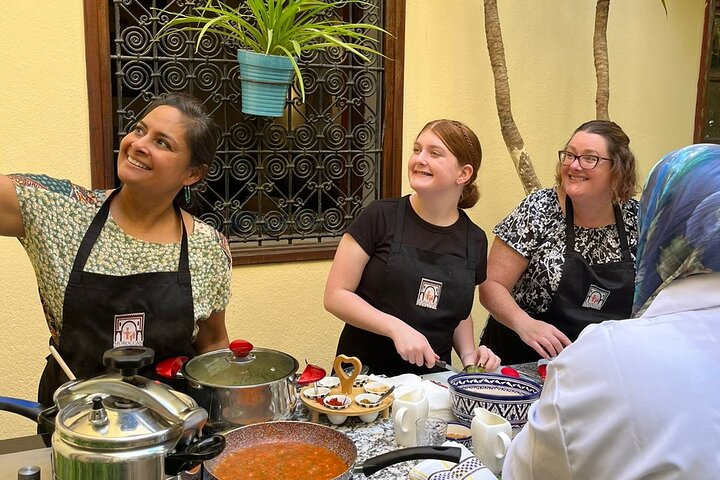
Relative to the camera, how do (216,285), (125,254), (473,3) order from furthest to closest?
(473,3) < (216,285) < (125,254)

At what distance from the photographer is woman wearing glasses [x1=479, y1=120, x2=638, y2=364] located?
97.0 inches

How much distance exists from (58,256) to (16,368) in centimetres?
153

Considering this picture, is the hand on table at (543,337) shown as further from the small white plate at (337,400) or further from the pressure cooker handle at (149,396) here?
the pressure cooker handle at (149,396)

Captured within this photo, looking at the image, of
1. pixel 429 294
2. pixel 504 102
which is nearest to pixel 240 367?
pixel 429 294

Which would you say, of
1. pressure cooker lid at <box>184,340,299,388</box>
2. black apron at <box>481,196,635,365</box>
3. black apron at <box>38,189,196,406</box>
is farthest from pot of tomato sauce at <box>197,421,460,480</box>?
black apron at <box>481,196,635,365</box>

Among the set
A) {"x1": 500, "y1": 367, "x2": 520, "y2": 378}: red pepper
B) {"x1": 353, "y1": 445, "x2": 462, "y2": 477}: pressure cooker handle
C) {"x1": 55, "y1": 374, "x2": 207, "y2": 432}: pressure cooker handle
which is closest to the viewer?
{"x1": 55, "y1": 374, "x2": 207, "y2": 432}: pressure cooker handle

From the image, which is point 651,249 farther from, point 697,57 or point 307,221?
point 697,57

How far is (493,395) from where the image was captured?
5.55ft

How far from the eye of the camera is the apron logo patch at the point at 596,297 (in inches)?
97.1

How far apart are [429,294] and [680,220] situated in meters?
1.24

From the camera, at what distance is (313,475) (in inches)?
53.7

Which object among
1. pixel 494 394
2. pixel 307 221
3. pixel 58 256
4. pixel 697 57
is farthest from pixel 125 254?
pixel 697 57

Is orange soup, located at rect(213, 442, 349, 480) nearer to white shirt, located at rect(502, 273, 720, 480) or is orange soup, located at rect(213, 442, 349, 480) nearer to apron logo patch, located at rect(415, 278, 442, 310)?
white shirt, located at rect(502, 273, 720, 480)

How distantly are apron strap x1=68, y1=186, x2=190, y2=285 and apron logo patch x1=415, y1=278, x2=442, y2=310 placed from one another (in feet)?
2.62
